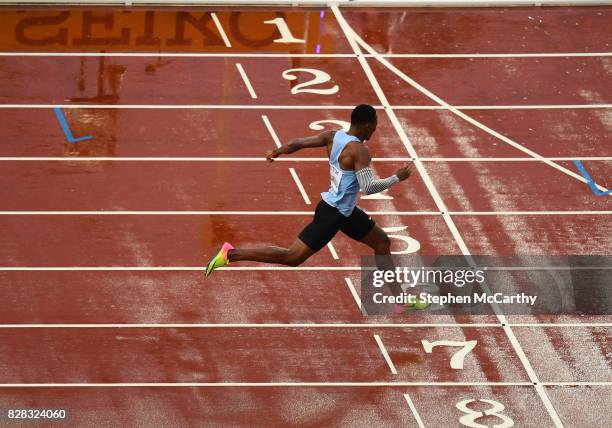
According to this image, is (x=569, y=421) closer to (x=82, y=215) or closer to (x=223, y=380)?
(x=223, y=380)

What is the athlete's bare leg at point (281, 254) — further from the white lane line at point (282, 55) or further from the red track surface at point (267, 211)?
the white lane line at point (282, 55)

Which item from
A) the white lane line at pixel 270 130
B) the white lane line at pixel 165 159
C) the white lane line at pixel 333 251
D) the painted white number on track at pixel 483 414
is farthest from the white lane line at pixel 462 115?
the painted white number on track at pixel 483 414

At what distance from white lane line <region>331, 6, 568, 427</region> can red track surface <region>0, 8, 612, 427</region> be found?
34 millimetres

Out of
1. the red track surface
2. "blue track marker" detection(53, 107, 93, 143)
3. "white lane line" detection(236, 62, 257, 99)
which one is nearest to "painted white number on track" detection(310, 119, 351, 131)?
the red track surface

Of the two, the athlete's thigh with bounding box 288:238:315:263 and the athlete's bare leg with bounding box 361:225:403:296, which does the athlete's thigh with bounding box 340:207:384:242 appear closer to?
the athlete's bare leg with bounding box 361:225:403:296

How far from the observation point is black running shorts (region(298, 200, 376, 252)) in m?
11.6

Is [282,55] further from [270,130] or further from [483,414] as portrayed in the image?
[483,414]

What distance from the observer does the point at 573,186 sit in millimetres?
14617

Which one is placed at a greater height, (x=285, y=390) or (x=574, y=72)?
(x=574, y=72)

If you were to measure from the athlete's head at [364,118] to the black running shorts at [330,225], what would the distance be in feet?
2.37

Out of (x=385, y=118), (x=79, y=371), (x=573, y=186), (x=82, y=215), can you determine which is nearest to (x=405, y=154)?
(x=385, y=118)

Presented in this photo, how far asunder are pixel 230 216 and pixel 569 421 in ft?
13.7

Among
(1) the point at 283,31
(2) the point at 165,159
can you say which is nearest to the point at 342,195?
(2) the point at 165,159

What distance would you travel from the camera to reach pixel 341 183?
1152cm
